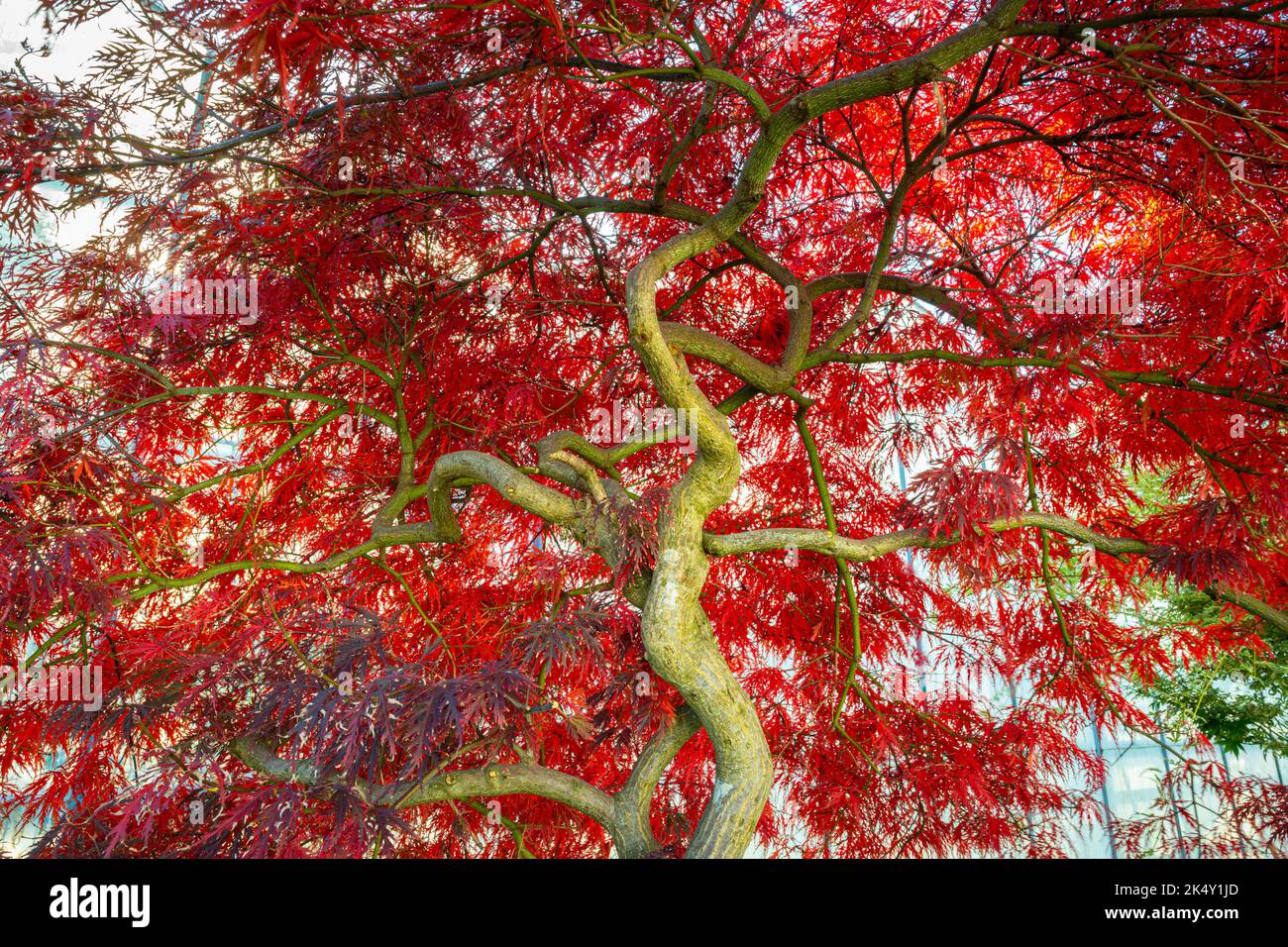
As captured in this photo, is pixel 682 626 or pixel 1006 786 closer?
pixel 682 626

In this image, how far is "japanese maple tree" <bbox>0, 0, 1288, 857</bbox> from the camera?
6.01 feet

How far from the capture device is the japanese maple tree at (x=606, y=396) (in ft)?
6.01

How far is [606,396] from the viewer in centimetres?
279

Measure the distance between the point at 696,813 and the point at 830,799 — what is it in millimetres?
736

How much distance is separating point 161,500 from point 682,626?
1.06m

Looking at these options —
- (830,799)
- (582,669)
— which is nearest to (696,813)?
(830,799)

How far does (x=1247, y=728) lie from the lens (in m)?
4.78

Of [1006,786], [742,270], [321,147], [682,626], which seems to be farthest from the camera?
[742,270]

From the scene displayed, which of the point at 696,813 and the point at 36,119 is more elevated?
the point at 36,119
